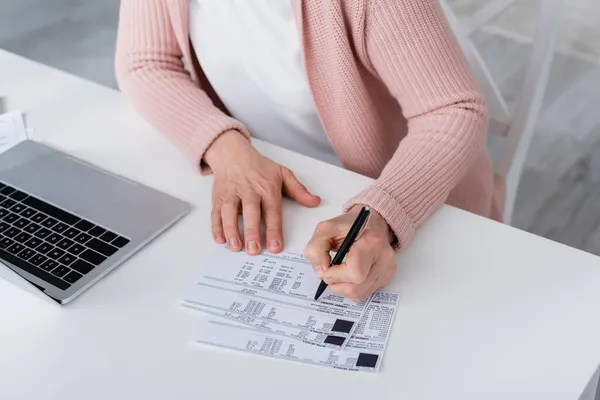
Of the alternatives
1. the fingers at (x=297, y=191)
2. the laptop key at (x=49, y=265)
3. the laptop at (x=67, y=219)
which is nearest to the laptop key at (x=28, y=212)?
the laptop at (x=67, y=219)

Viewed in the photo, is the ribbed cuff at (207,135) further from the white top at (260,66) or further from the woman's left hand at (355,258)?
the woman's left hand at (355,258)

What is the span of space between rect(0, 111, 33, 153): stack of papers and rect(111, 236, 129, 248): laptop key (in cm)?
32

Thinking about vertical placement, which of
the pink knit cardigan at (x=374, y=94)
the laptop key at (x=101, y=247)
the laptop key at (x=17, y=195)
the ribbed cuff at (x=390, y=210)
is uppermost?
the pink knit cardigan at (x=374, y=94)

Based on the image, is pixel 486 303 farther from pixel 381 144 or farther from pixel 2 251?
pixel 2 251

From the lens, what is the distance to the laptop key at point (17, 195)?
1.01m

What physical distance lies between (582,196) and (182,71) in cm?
141

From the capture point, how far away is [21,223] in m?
0.96

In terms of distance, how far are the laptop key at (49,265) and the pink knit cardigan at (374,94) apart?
0.87 ft

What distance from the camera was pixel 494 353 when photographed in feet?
2.49

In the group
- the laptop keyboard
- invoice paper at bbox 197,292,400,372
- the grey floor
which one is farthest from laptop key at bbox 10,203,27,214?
the grey floor

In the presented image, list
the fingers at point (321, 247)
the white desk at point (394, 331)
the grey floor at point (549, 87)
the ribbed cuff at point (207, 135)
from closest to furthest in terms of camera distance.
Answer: the white desk at point (394, 331), the fingers at point (321, 247), the ribbed cuff at point (207, 135), the grey floor at point (549, 87)

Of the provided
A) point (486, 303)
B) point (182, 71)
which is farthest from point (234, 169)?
point (486, 303)

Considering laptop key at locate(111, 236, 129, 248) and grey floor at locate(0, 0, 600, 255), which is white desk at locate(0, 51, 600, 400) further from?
grey floor at locate(0, 0, 600, 255)

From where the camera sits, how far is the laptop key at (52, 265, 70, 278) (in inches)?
34.6
